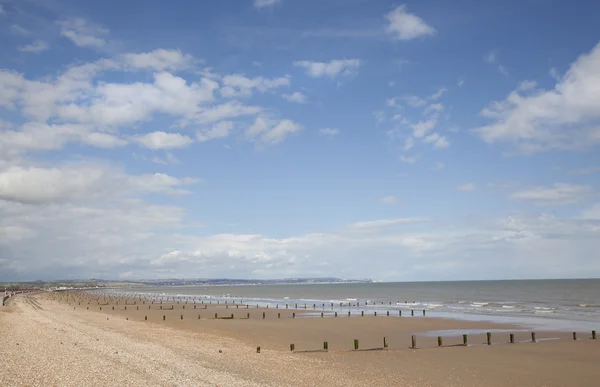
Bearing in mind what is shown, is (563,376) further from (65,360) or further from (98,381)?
(65,360)

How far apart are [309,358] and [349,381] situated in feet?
24.8

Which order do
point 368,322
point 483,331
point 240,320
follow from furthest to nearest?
point 240,320 < point 368,322 < point 483,331

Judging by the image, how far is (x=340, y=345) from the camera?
125 feet

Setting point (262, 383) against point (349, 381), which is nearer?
point (262, 383)

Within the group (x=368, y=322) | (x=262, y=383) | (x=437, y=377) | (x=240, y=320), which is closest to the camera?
(x=262, y=383)

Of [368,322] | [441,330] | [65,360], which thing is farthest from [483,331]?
[65,360]

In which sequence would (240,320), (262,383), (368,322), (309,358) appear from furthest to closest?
(240,320)
(368,322)
(309,358)
(262,383)

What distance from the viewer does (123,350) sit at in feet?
93.7

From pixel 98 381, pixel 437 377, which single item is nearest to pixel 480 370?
pixel 437 377

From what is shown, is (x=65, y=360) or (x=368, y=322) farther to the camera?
(x=368, y=322)

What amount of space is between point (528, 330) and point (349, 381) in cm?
3168

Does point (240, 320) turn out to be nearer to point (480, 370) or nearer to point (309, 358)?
point (309, 358)

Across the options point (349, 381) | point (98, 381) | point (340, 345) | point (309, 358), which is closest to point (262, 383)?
point (349, 381)

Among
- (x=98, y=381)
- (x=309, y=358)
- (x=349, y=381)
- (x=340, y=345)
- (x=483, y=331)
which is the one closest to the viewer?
(x=98, y=381)
